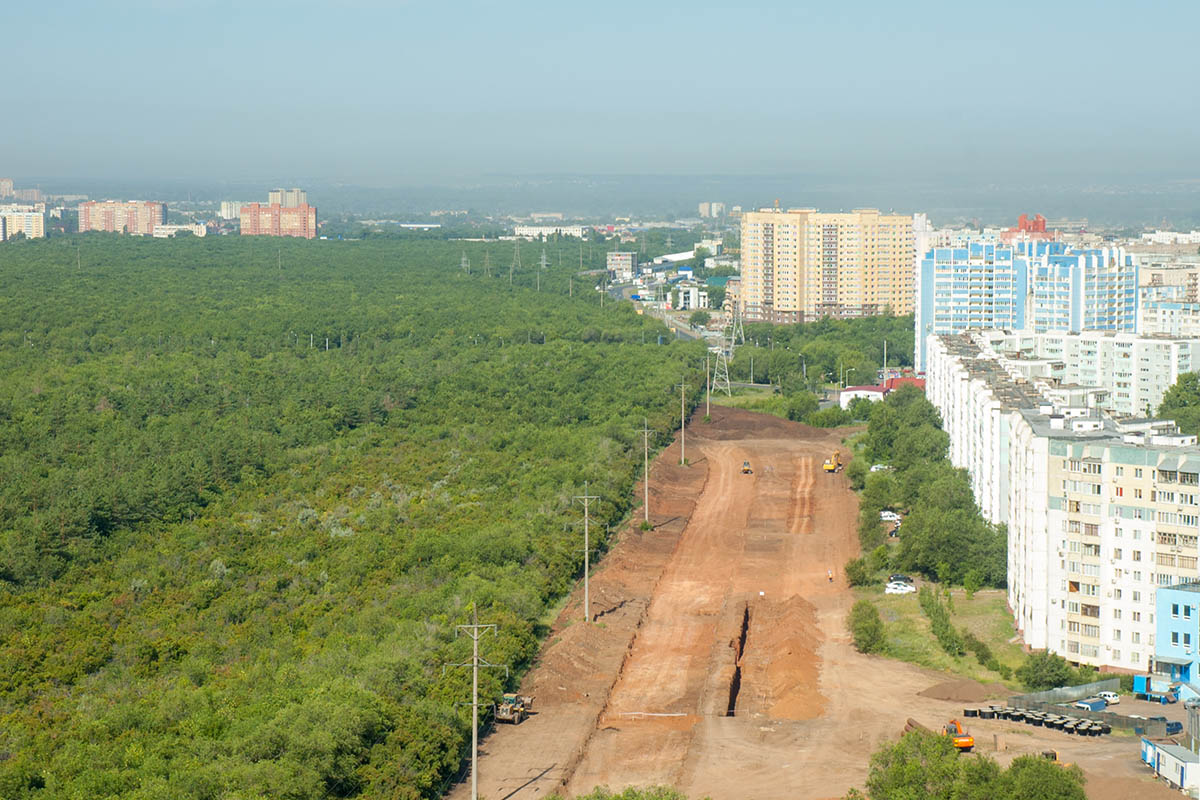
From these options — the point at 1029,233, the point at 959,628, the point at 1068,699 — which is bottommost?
the point at 1068,699

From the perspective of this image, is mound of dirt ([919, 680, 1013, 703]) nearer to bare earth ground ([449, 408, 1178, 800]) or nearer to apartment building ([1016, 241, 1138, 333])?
bare earth ground ([449, 408, 1178, 800])

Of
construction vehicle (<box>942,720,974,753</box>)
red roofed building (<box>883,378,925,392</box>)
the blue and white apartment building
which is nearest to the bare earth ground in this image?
construction vehicle (<box>942,720,974,753</box>)

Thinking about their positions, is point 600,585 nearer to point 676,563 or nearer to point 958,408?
point 676,563

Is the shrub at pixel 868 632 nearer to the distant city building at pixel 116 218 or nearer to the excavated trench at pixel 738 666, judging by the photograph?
the excavated trench at pixel 738 666

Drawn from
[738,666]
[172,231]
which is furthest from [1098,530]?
[172,231]

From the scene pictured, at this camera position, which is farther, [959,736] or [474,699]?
[959,736]

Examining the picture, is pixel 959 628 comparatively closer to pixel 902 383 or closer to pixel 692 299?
pixel 902 383

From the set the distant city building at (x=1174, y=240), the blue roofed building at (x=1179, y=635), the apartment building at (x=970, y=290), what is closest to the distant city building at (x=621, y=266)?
the distant city building at (x=1174, y=240)
